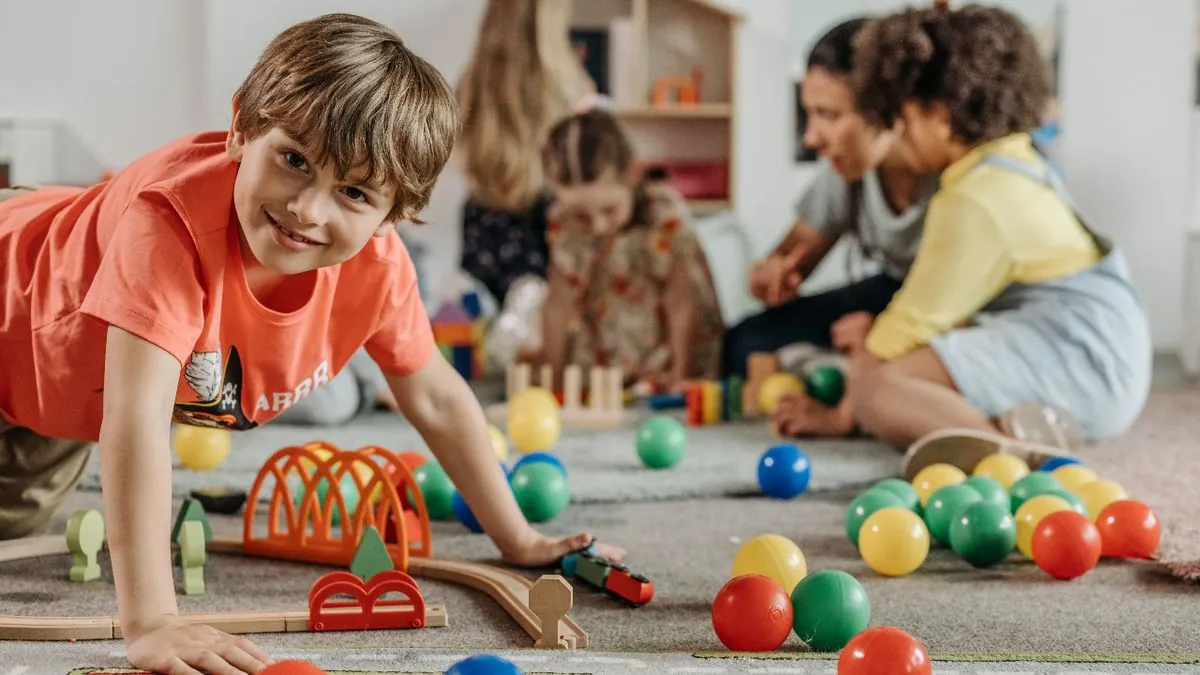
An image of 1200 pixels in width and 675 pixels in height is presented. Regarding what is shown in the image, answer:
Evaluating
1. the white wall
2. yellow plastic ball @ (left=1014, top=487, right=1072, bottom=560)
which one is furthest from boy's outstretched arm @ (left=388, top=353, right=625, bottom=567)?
the white wall

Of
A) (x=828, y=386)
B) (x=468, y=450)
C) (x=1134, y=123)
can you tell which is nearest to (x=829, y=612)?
(x=468, y=450)

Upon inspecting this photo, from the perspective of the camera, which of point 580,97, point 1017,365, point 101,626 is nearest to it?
point 101,626

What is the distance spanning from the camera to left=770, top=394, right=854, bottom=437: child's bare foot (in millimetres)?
2469

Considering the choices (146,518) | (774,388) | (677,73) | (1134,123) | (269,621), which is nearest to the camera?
(146,518)

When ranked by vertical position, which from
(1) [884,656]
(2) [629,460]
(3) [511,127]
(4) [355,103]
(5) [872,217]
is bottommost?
(2) [629,460]

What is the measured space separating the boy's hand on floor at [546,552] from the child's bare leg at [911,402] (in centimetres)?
89

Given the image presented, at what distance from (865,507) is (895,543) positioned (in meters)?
0.13

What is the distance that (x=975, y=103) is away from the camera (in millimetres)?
2406

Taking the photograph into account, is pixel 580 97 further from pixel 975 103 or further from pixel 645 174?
pixel 975 103

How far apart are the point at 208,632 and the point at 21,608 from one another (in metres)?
0.38

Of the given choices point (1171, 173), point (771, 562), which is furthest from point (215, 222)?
point (1171, 173)

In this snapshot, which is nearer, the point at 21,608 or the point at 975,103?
the point at 21,608

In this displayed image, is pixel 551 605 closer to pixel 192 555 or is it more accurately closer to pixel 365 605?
pixel 365 605

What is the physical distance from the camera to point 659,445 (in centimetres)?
212
